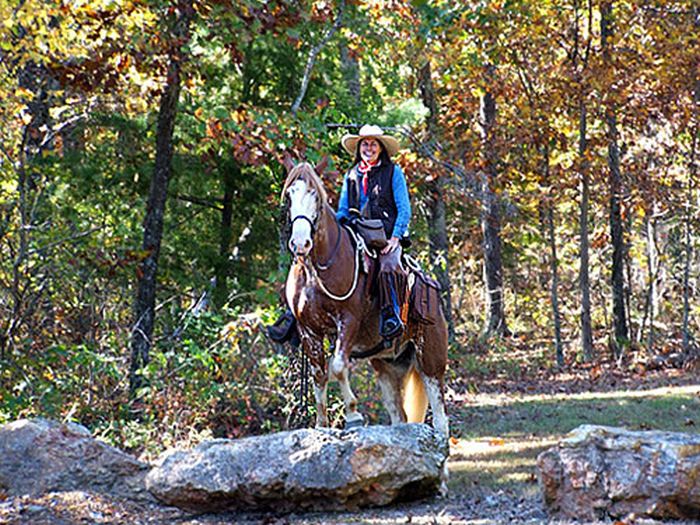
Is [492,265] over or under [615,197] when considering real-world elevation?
under

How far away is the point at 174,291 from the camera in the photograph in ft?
48.4

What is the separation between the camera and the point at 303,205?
748 centimetres

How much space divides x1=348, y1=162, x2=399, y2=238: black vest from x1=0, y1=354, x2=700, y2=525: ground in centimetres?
275

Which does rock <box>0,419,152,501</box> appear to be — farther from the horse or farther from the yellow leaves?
the yellow leaves

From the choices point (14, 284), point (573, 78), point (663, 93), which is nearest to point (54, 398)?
point (14, 284)

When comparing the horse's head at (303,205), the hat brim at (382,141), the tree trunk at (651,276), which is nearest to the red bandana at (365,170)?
the hat brim at (382,141)

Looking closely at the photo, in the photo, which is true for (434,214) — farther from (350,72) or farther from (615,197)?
(350,72)

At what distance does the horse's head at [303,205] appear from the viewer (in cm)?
731

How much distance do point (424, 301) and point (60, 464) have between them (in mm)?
3791

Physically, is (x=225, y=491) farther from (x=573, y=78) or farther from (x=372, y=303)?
(x=573, y=78)

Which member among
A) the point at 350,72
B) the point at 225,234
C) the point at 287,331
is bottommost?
the point at 287,331

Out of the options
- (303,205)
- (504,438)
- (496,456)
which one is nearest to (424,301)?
(303,205)

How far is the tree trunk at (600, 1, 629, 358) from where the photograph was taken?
20156 millimetres

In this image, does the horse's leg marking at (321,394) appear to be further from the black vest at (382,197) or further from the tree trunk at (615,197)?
the tree trunk at (615,197)
